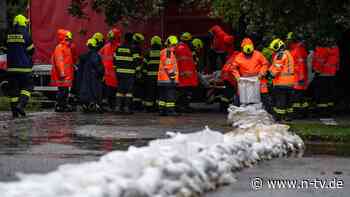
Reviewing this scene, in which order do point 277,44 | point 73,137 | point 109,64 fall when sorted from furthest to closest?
1. point 109,64
2. point 277,44
3. point 73,137

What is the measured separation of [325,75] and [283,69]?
2072 millimetres

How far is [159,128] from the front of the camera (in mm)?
13523

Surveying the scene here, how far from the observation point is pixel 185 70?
59.3 feet

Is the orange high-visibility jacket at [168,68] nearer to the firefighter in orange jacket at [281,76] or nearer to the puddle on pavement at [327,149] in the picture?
the firefighter in orange jacket at [281,76]

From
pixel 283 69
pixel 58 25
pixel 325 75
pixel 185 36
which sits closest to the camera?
pixel 283 69

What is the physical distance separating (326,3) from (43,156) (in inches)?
249

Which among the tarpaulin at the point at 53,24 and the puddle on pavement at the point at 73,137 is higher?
the tarpaulin at the point at 53,24

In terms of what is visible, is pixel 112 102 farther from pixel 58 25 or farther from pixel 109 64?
pixel 58 25

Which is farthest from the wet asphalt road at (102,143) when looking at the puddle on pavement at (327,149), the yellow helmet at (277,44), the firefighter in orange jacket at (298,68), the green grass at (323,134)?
the yellow helmet at (277,44)

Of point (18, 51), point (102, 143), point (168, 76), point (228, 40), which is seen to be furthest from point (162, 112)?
point (102, 143)

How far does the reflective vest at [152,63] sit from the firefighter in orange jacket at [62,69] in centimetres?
173

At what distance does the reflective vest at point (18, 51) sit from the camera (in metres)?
15.2

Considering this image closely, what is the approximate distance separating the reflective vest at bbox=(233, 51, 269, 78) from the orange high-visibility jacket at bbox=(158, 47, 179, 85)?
1.69 m

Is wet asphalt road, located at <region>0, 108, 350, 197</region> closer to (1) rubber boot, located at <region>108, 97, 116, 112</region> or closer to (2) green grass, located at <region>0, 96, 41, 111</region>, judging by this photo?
(1) rubber boot, located at <region>108, 97, 116, 112</region>
